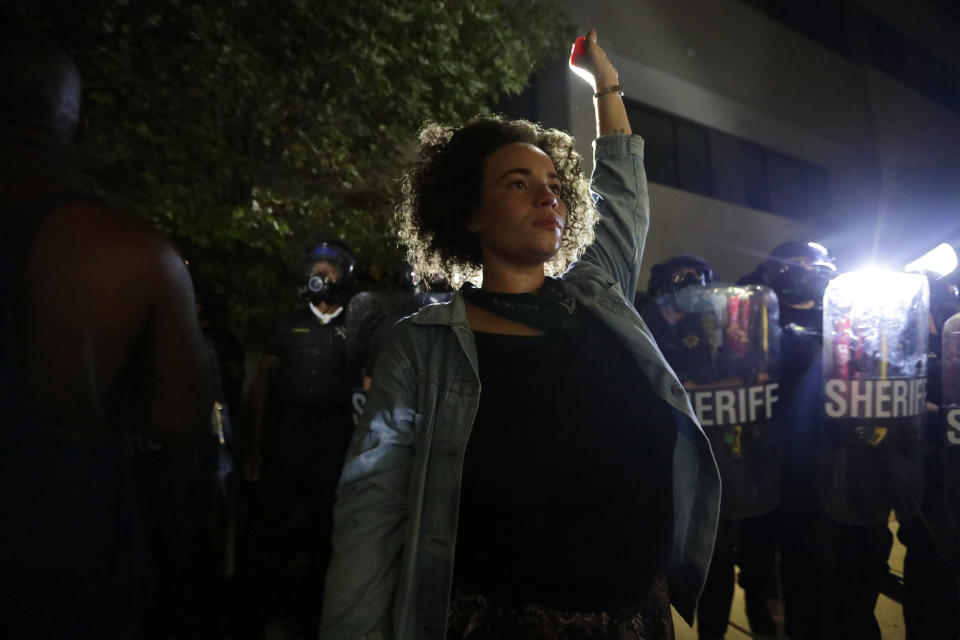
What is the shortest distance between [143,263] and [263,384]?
340cm

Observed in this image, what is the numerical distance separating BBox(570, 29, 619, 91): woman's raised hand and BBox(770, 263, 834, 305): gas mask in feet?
8.58

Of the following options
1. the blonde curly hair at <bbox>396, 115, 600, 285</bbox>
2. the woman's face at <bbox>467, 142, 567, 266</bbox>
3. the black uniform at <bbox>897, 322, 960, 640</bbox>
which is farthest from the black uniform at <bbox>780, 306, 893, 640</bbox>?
the woman's face at <bbox>467, 142, 567, 266</bbox>

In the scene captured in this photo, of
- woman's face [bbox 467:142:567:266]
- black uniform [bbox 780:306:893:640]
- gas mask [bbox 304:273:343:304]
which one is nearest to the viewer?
woman's face [bbox 467:142:567:266]

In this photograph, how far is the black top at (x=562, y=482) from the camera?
53.7 inches

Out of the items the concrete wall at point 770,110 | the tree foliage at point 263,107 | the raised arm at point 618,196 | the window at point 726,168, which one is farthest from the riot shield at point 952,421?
the window at point 726,168

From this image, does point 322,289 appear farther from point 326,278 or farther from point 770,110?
point 770,110

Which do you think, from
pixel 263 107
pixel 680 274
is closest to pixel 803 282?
pixel 680 274

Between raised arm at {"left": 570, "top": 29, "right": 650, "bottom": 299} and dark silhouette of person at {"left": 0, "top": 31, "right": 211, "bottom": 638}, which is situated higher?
raised arm at {"left": 570, "top": 29, "right": 650, "bottom": 299}

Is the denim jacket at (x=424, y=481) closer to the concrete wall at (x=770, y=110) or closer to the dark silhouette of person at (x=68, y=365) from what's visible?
the dark silhouette of person at (x=68, y=365)

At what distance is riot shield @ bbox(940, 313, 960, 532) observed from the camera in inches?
111

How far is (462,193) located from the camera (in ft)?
6.35

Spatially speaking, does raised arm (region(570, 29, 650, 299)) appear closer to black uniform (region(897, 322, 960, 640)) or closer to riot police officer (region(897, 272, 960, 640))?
riot police officer (region(897, 272, 960, 640))

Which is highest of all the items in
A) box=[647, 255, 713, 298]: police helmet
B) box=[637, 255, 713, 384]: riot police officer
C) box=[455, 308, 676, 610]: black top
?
box=[647, 255, 713, 298]: police helmet

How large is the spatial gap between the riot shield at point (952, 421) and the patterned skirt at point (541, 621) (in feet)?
7.34
